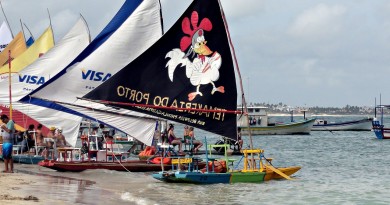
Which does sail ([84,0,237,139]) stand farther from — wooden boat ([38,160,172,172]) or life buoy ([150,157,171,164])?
wooden boat ([38,160,172,172])

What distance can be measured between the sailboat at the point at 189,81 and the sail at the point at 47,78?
8.32 meters

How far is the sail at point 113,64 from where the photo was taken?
106 feet

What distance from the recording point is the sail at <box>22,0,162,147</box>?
106ft

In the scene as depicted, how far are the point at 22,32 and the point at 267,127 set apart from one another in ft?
146

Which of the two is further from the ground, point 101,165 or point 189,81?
point 189,81

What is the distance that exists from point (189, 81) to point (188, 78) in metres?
0.13

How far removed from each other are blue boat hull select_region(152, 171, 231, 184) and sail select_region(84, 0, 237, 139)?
165cm

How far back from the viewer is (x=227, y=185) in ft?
92.3

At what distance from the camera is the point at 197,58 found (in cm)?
2777

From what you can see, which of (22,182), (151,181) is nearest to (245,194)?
(151,181)

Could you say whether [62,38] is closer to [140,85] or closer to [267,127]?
[140,85]

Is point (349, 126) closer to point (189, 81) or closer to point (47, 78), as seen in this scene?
point (47, 78)

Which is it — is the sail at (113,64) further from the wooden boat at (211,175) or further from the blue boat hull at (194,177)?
the blue boat hull at (194,177)

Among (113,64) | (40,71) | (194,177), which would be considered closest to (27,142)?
(40,71)
